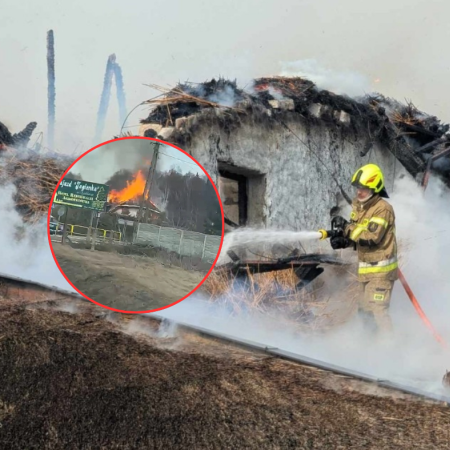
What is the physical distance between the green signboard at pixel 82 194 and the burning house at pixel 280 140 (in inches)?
153

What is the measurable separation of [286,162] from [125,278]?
18.6ft

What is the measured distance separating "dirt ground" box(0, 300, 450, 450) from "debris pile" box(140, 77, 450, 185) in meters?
3.53

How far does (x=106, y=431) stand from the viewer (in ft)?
9.32

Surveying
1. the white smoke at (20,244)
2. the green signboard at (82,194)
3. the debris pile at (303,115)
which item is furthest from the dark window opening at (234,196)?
the green signboard at (82,194)

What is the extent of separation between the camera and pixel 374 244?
5227 mm

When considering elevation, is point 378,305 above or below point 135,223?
below

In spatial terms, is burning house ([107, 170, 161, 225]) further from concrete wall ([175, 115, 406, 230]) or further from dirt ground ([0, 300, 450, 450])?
concrete wall ([175, 115, 406, 230])

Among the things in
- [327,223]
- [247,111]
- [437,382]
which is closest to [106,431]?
[437,382]

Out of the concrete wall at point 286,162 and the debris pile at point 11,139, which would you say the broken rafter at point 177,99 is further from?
the debris pile at point 11,139

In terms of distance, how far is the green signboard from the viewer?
263 cm

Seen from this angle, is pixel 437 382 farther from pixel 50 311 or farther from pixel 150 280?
pixel 50 311

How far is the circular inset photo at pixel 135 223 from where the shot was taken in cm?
263

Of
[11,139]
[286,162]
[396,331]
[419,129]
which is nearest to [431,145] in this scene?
[419,129]

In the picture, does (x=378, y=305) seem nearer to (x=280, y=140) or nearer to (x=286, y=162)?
(x=286, y=162)
